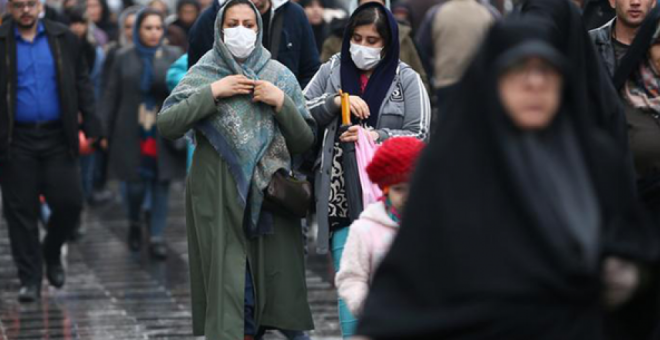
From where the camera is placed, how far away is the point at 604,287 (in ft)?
15.7

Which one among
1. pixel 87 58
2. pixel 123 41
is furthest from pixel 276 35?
pixel 87 58

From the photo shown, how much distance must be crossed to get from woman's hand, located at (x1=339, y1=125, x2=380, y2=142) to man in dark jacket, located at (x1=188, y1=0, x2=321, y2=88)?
1.55 m

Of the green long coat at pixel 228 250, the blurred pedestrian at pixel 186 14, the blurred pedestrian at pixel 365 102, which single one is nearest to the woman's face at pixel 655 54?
the blurred pedestrian at pixel 365 102

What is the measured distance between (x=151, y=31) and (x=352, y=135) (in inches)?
230

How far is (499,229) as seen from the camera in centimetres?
454

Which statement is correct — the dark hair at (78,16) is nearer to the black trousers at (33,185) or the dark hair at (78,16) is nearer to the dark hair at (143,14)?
the dark hair at (143,14)

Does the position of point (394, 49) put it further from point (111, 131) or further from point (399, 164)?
point (111, 131)

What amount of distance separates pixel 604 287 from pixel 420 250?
22.5 inches

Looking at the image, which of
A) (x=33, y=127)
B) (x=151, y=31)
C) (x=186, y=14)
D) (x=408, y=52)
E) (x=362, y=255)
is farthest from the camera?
(x=186, y=14)

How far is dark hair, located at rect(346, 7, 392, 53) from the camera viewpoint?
7.99m

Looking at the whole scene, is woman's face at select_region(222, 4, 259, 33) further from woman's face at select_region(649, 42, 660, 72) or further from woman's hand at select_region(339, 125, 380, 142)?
woman's face at select_region(649, 42, 660, 72)

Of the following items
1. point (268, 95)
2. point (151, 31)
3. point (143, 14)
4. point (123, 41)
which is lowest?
point (123, 41)

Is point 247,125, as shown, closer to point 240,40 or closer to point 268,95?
point 268,95

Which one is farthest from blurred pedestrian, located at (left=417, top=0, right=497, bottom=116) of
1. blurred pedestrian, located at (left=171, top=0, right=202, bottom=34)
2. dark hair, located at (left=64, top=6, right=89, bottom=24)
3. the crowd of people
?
dark hair, located at (left=64, top=6, right=89, bottom=24)
